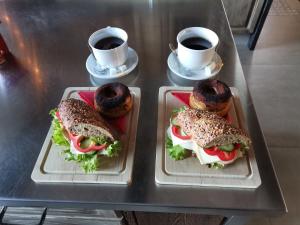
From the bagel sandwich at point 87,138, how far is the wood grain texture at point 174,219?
0.25m

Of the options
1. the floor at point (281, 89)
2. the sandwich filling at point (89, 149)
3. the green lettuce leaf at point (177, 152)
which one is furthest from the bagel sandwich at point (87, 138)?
the floor at point (281, 89)

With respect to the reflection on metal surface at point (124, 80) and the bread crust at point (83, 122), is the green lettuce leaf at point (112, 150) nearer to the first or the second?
the bread crust at point (83, 122)

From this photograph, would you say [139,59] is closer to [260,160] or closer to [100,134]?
[100,134]

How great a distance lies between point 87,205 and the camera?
1.62 feet

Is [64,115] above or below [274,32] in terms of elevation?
above

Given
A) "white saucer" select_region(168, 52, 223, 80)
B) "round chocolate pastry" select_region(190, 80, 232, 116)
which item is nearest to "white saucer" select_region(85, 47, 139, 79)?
"white saucer" select_region(168, 52, 223, 80)

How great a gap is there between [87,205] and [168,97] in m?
0.32

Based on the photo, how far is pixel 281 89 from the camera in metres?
1.61

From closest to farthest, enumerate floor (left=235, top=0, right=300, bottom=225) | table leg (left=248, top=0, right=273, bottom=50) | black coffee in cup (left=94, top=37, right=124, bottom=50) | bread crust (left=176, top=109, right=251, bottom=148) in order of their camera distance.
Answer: bread crust (left=176, top=109, right=251, bottom=148) < black coffee in cup (left=94, top=37, right=124, bottom=50) < floor (left=235, top=0, right=300, bottom=225) < table leg (left=248, top=0, right=273, bottom=50)

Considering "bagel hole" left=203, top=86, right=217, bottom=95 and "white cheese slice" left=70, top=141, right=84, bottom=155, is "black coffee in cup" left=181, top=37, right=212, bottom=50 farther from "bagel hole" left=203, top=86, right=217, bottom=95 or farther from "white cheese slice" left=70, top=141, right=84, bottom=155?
"white cheese slice" left=70, top=141, right=84, bottom=155

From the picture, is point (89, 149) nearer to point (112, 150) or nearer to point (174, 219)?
point (112, 150)

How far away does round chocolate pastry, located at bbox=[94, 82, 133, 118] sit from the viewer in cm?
57

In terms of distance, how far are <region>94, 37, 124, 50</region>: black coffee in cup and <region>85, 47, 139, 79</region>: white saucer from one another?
6 centimetres

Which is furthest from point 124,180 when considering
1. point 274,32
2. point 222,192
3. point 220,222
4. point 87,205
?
point 274,32
